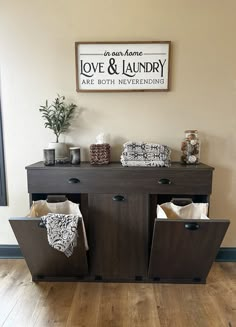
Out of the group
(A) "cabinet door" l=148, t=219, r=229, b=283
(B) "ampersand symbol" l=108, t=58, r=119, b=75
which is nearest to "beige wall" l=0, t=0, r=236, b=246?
(B) "ampersand symbol" l=108, t=58, r=119, b=75

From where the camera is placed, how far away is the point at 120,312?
5.44 ft

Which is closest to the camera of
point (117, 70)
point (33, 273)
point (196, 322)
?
point (196, 322)

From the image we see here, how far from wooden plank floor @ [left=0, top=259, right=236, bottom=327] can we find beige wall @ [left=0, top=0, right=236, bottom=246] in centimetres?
72

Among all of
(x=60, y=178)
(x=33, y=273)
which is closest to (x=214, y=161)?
(x=60, y=178)

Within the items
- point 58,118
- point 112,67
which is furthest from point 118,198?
point 112,67

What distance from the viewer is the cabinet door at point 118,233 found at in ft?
6.21

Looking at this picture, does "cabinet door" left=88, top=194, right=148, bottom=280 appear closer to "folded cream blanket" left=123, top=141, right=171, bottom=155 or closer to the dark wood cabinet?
the dark wood cabinet

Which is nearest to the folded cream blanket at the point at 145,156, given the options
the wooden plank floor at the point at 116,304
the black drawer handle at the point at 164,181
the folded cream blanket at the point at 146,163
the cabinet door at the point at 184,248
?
the folded cream blanket at the point at 146,163

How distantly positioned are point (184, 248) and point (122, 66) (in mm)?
1428

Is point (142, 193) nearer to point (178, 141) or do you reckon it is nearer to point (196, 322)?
point (178, 141)

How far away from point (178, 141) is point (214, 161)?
0.35 metres

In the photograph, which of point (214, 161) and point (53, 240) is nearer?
point (53, 240)

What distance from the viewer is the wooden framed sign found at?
2.07m

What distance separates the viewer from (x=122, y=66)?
2094 mm
